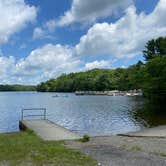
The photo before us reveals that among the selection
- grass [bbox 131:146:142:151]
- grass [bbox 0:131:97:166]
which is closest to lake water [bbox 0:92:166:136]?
grass [bbox 131:146:142:151]

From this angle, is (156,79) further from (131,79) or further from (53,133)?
(131,79)

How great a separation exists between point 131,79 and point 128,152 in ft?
220

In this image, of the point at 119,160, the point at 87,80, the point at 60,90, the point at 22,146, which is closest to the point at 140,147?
the point at 119,160

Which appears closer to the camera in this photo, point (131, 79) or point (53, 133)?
point (53, 133)

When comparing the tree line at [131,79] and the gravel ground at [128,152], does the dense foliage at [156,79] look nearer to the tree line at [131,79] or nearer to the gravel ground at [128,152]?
the tree line at [131,79]

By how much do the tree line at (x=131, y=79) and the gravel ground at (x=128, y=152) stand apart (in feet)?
92.2

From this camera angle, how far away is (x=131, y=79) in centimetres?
7550

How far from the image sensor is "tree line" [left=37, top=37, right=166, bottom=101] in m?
39.8

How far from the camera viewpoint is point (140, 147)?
10.5 meters

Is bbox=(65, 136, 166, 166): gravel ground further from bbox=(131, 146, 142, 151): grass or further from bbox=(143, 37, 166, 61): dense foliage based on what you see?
bbox=(143, 37, 166, 61): dense foliage

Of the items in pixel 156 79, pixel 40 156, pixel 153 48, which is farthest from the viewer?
pixel 153 48

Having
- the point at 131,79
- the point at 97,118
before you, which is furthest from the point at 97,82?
the point at 97,118

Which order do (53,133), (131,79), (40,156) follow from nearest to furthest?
1. (40,156)
2. (53,133)
3. (131,79)

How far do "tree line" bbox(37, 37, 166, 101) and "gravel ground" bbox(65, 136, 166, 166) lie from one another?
2810 cm
